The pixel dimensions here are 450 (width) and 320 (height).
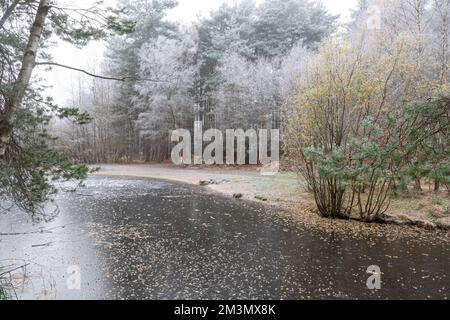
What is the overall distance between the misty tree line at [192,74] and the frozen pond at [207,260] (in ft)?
48.8

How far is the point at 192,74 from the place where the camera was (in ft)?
80.6

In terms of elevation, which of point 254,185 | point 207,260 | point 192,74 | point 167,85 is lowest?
point 207,260

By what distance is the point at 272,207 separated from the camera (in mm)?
10469

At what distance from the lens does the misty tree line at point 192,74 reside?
75.7 ft

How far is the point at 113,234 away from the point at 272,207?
16.5ft

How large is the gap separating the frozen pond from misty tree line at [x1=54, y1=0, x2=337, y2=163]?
48.8 feet

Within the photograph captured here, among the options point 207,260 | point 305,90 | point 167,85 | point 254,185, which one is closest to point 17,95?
point 207,260

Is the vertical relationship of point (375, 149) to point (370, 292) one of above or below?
above

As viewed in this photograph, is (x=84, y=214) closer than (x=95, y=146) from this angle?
Yes

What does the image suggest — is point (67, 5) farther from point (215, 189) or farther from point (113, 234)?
point (215, 189)

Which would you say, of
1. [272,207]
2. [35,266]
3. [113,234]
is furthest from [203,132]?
[35,266]

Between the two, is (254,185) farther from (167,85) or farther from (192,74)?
(192,74)

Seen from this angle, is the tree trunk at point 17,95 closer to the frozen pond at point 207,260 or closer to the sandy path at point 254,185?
the frozen pond at point 207,260

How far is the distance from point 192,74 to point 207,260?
20580 mm
